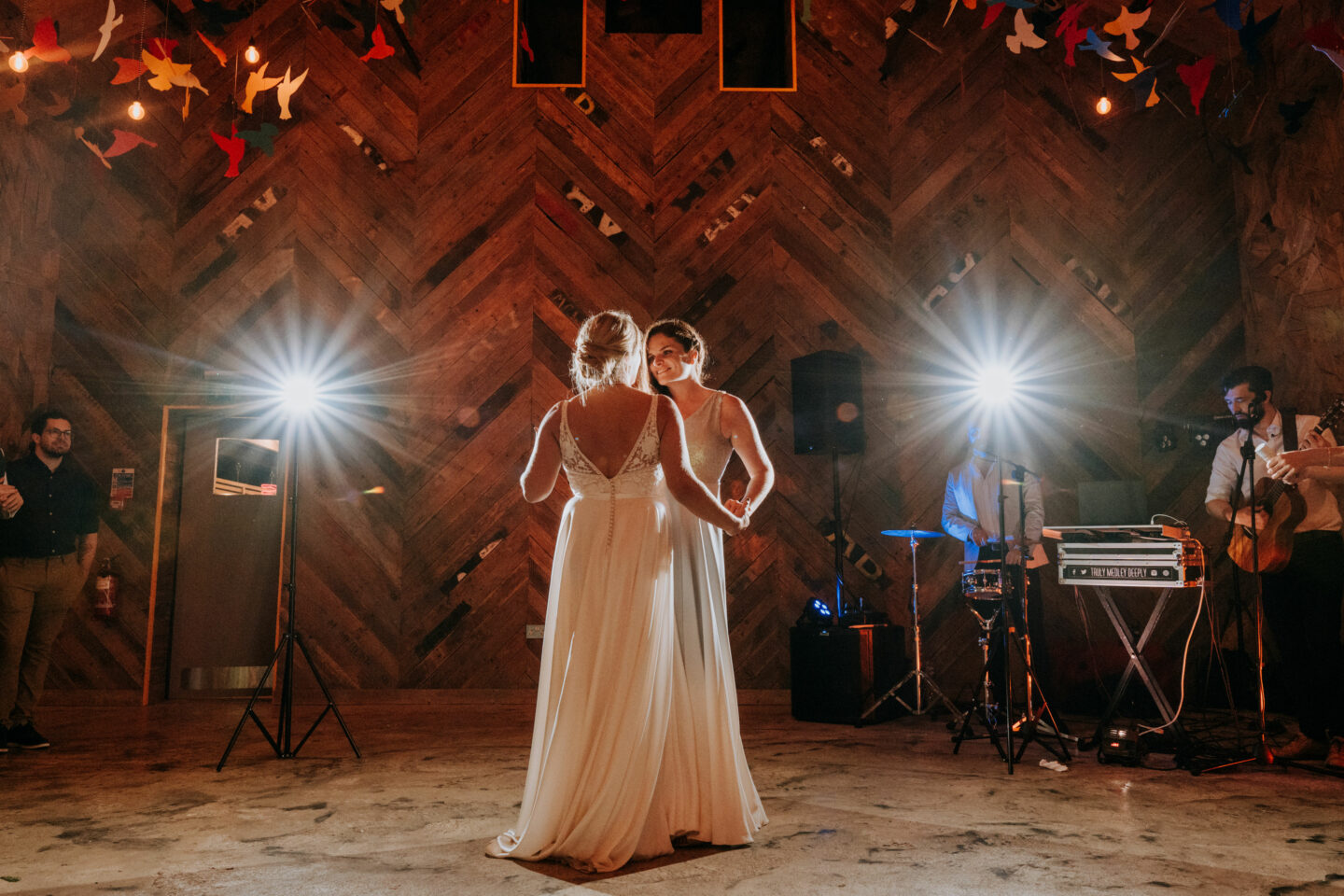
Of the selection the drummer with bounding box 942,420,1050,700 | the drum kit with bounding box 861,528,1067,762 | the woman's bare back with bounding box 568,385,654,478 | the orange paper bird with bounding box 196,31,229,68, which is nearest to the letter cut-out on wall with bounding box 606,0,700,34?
the orange paper bird with bounding box 196,31,229,68

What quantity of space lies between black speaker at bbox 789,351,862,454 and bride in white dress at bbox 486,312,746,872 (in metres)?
3.10

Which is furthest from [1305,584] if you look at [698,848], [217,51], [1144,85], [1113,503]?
[217,51]

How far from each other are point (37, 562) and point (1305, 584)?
6494mm

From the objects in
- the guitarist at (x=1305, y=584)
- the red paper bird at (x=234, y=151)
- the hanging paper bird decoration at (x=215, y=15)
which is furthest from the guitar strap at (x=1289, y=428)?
the hanging paper bird decoration at (x=215, y=15)

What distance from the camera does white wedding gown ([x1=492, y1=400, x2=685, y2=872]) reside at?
2.61 metres

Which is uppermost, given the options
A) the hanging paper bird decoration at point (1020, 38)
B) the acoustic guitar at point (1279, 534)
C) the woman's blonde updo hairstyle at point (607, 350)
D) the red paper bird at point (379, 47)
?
the red paper bird at point (379, 47)

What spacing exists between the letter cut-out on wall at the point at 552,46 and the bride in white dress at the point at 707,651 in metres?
4.14

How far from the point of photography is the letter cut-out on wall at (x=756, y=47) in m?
6.69

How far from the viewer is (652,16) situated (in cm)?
676

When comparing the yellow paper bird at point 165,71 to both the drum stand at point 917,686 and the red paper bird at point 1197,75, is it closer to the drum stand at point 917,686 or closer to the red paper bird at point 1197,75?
the drum stand at point 917,686

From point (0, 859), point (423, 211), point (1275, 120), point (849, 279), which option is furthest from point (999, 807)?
point (423, 211)

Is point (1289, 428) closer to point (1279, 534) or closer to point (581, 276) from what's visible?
point (1279, 534)

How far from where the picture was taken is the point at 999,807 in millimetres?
3350

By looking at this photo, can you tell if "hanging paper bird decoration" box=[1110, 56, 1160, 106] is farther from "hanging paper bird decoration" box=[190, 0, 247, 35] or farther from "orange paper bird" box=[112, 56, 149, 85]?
"orange paper bird" box=[112, 56, 149, 85]
